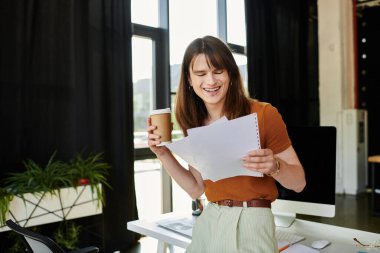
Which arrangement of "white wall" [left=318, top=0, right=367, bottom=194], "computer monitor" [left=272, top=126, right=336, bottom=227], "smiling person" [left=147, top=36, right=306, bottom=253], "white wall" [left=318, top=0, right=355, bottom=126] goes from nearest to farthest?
"smiling person" [left=147, top=36, right=306, bottom=253], "computer monitor" [left=272, top=126, right=336, bottom=227], "white wall" [left=318, top=0, right=367, bottom=194], "white wall" [left=318, top=0, right=355, bottom=126]

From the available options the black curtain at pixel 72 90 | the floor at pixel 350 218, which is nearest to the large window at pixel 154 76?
the black curtain at pixel 72 90

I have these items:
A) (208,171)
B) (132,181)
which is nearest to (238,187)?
(208,171)

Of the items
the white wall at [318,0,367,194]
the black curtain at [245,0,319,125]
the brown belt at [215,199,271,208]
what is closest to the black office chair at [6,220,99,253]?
the brown belt at [215,199,271,208]

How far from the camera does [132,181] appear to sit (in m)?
3.94

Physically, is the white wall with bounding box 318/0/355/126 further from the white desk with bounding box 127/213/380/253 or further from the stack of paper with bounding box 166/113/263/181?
the stack of paper with bounding box 166/113/263/181

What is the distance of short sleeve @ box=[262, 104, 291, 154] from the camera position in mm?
1149

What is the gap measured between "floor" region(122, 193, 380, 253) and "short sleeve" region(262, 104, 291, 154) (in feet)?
8.52

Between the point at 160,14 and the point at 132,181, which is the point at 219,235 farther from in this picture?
the point at 160,14

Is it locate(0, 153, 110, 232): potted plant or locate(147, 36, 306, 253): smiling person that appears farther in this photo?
locate(0, 153, 110, 232): potted plant

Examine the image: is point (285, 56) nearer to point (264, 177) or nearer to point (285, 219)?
point (285, 219)

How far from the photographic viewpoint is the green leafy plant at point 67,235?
3.08 metres

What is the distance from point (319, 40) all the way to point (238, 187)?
6.31 m

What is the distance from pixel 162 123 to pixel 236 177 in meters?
0.34

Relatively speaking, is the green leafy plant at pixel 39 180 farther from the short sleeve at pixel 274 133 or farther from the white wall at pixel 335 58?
the white wall at pixel 335 58
